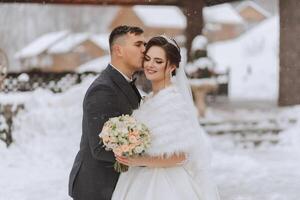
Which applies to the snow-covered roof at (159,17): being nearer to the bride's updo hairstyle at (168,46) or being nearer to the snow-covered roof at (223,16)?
the snow-covered roof at (223,16)

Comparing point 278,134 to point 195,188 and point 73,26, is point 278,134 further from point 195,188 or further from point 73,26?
point 73,26

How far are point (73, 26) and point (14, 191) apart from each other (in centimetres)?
6112

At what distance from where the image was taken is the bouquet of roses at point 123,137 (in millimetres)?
3463

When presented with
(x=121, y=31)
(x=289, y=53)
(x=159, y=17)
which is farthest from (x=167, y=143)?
(x=159, y=17)

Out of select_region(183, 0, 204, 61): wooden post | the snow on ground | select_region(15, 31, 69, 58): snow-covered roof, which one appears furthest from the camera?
select_region(15, 31, 69, 58): snow-covered roof

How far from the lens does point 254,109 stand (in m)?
16.9

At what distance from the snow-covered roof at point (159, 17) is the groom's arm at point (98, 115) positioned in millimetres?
50651

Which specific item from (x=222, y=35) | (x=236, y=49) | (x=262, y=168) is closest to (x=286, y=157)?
(x=262, y=168)

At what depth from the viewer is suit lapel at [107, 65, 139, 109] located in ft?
Result: 12.4

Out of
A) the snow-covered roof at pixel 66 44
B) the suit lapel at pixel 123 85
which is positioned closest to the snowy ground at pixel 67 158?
the suit lapel at pixel 123 85

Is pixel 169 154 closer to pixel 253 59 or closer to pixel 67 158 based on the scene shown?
pixel 67 158

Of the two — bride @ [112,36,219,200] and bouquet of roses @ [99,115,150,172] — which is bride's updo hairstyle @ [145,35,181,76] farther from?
bouquet of roses @ [99,115,150,172]

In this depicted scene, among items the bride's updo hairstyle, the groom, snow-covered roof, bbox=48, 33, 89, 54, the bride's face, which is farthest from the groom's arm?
snow-covered roof, bbox=48, 33, 89, 54

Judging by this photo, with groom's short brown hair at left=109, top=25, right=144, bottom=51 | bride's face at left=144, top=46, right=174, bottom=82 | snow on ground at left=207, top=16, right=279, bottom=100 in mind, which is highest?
groom's short brown hair at left=109, top=25, right=144, bottom=51
